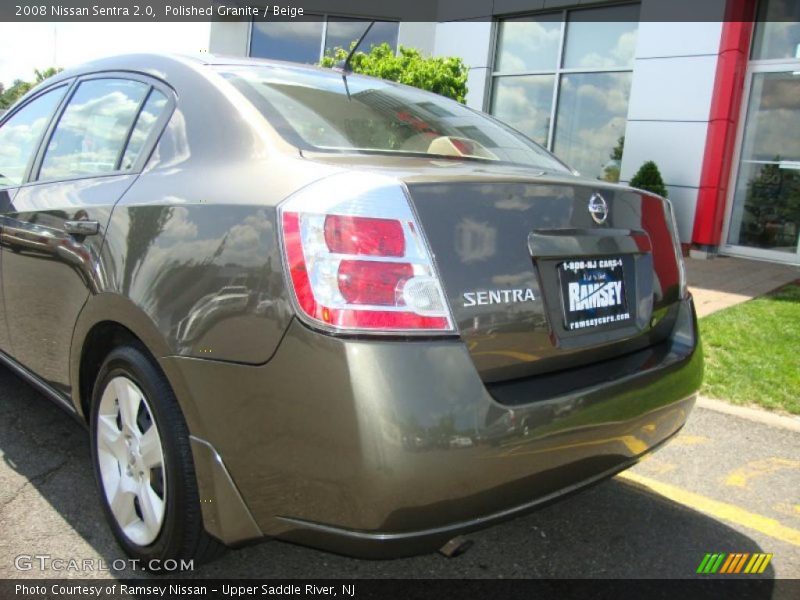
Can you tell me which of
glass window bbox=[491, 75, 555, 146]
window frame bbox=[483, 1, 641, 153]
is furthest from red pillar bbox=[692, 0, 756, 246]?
glass window bbox=[491, 75, 555, 146]

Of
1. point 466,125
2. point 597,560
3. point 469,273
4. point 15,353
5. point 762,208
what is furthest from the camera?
point 762,208

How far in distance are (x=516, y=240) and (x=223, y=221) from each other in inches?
31.5

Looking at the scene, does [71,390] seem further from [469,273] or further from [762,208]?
[762,208]

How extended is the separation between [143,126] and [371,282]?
1.31 m

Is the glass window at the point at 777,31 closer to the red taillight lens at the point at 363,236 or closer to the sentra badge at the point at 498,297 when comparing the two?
the sentra badge at the point at 498,297

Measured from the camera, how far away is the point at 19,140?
346 centimetres

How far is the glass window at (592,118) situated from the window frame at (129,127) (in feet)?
29.9

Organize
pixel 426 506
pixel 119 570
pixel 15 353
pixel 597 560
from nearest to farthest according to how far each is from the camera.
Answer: pixel 426 506, pixel 119 570, pixel 597 560, pixel 15 353

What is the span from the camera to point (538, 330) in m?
1.94

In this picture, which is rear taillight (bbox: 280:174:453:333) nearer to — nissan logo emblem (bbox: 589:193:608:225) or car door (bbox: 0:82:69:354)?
nissan logo emblem (bbox: 589:193:608:225)

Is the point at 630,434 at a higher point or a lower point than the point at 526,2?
lower

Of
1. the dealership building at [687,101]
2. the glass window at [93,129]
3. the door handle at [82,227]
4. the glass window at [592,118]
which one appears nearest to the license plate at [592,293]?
the door handle at [82,227]

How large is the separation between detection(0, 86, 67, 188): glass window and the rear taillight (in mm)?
2052

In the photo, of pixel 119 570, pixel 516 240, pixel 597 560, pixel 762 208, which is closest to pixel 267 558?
pixel 119 570
